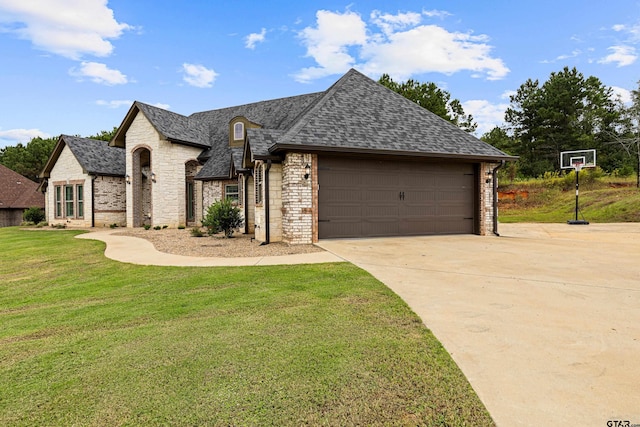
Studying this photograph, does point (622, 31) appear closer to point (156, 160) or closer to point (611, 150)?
point (611, 150)

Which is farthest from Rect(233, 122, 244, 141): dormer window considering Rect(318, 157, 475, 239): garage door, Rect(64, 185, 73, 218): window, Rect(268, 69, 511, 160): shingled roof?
Rect(64, 185, 73, 218): window

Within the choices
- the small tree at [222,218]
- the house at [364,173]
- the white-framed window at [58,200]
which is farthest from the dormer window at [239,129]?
the white-framed window at [58,200]

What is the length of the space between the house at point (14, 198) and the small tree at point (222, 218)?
77.7 feet

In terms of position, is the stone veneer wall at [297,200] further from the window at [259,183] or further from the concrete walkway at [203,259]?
the concrete walkway at [203,259]

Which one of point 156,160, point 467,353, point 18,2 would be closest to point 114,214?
point 156,160

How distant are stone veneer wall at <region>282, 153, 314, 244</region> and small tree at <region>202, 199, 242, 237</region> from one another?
11.8ft

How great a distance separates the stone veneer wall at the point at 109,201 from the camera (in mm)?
19125

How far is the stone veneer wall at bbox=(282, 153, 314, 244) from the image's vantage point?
32.6 feet

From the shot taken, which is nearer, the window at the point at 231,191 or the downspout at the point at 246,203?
the downspout at the point at 246,203

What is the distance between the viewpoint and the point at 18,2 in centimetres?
1119

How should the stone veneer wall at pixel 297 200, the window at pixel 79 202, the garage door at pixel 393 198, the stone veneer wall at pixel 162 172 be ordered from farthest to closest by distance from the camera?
the window at pixel 79 202
the stone veneer wall at pixel 162 172
the garage door at pixel 393 198
the stone veneer wall at pixel 297 200

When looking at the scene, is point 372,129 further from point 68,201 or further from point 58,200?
point 58,200

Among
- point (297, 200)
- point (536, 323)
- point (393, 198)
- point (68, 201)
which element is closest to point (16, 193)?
point (68, 201)

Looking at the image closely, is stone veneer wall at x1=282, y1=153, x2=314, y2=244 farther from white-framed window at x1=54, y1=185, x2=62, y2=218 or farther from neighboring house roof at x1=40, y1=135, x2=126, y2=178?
white-framed window at x1=54, y1=185, x2=62, y2=218
